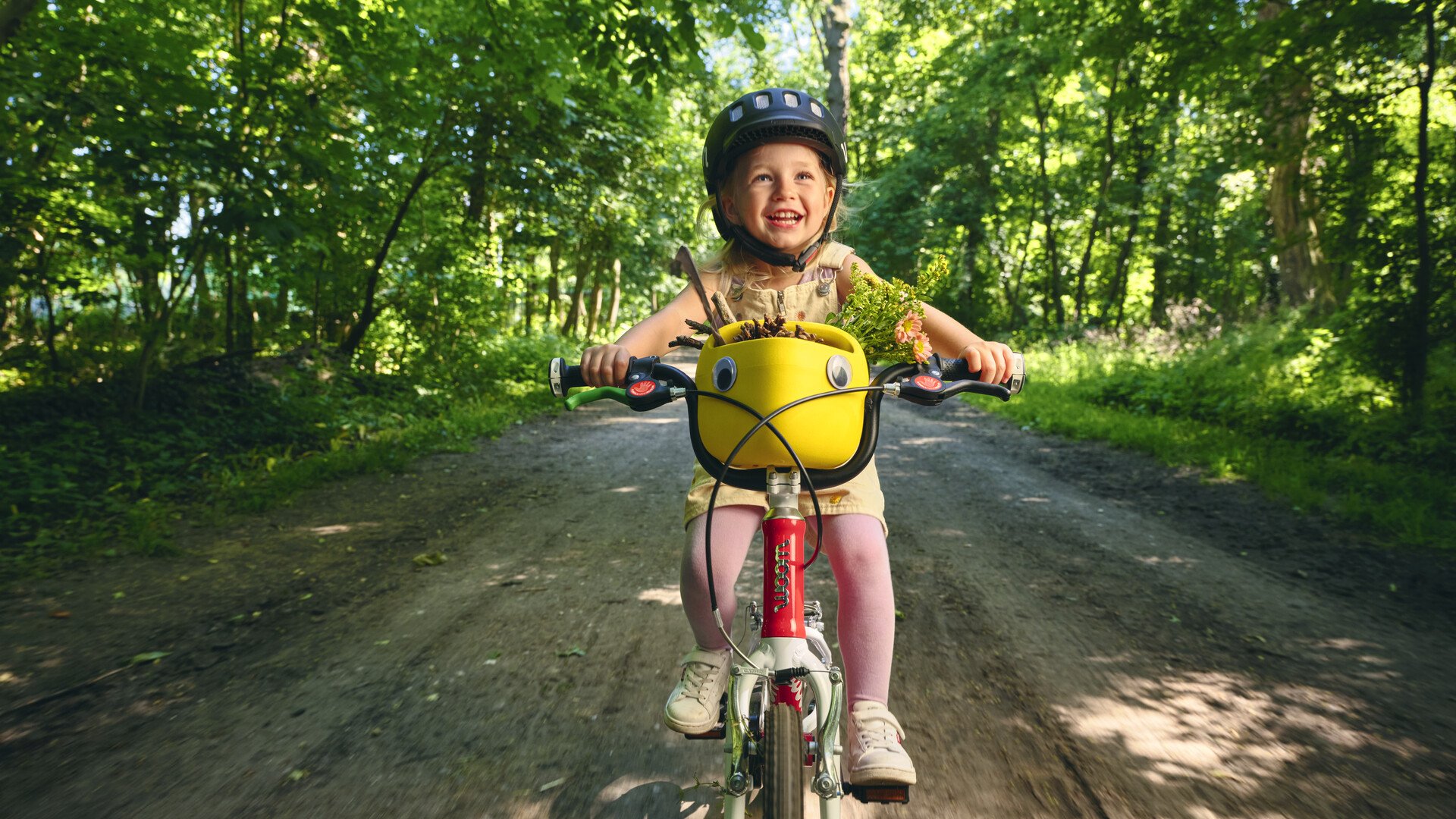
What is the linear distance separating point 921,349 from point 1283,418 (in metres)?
7.46

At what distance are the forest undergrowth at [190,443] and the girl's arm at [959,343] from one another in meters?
4.30

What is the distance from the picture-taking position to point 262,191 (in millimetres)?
5074

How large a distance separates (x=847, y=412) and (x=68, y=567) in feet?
14.9

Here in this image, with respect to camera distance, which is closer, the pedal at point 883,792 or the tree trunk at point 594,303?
the pedal at point 883,792

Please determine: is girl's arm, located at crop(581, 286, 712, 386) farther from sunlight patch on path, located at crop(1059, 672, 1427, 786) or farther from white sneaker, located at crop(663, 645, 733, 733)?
sunlight patch on path, located at crop(1059, 672, 1427, 786)

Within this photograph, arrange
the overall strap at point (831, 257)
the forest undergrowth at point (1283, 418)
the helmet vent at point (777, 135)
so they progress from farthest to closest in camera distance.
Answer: the forest undergrowth at point (1283, 418) → the overall strap at point (831, 257) → the helmet vent at point (777, 135)

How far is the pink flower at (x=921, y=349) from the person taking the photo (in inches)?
71.1

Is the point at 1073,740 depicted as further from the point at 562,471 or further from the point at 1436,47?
the point at 1436,47

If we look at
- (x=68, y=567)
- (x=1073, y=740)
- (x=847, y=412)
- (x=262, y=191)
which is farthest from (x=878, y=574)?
(x=262, y=191)

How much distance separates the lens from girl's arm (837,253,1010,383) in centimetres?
185

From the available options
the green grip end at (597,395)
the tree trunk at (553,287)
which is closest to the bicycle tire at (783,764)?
the green grip end at (597,395)

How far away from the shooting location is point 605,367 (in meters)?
1.88

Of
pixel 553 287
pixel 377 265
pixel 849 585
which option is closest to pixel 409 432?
pixel 377 265

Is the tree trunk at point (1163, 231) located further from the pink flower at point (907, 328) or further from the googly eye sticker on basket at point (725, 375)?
the googly eye sticker on basket at point (725, 375)
